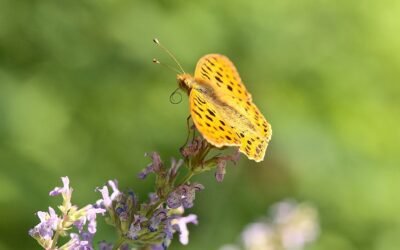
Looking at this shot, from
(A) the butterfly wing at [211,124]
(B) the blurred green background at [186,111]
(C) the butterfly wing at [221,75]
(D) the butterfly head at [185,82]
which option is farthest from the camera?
(B) the blurred green background at [186,111]

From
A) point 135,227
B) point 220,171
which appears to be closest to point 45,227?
point 135,227

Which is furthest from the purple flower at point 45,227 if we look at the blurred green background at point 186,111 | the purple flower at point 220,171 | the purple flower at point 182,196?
the blurred green background at point 186,111

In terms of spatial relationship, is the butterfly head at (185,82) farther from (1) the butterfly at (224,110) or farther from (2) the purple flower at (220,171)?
(2) the purple flower at (220,171)

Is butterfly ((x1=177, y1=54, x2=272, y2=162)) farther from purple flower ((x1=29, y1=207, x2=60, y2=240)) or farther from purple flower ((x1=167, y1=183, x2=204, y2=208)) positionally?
purple flower ((x1=29, y1=207, x2=60, y2=240))

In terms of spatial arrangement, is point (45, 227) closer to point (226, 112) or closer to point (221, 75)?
point (226, 112)

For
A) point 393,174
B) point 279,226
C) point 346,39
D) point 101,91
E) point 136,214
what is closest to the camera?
point 136,214

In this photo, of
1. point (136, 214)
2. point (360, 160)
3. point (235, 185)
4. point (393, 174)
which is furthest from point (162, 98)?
point (136, 214)

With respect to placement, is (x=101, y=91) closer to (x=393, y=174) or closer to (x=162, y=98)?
(x=162, y=98)

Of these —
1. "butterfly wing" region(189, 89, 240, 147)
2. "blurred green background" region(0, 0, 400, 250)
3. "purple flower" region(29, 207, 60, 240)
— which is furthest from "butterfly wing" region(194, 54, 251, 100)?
→ "blurred green background" region(0, 0, 400, 250)
